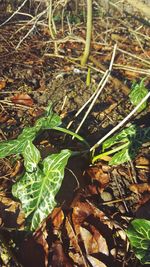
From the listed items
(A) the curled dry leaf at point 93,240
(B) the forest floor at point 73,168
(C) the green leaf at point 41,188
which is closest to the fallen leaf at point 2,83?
(B) the forest floor at point 73,168

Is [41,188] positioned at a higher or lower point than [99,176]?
higher

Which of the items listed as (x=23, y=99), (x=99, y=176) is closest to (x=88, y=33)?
(x=23, y=99)

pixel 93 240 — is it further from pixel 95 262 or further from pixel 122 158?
pixel 122 158

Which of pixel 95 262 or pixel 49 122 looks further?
pixel 49 122

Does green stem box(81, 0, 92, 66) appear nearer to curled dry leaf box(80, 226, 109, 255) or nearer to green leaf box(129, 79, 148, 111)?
green leaf box(129, 79, 148, 111)

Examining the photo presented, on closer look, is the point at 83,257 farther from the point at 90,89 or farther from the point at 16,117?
the point at 90,89

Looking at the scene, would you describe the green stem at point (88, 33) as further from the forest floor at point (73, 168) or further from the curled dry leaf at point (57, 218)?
the curled dry leaf at point (57, 218)

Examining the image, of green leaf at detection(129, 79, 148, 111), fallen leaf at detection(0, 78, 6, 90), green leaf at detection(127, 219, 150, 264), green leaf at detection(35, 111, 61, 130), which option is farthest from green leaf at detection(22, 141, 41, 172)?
fallen leaf at detection(0, 78, 6, 90)
